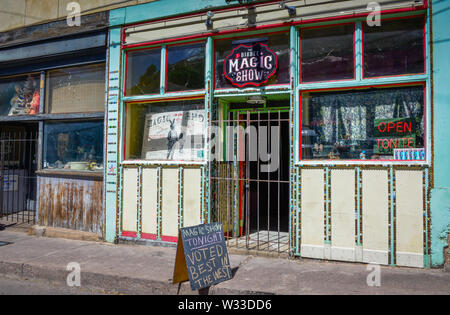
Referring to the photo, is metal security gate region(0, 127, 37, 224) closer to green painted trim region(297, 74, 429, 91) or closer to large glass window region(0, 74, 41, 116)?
large glass window region(0, 74, 41, 116)

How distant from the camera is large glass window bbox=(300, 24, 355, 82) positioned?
571 cm

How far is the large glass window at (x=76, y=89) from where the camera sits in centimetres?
769

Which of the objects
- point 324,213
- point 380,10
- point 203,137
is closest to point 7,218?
point 203,137

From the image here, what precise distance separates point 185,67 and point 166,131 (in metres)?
1.28

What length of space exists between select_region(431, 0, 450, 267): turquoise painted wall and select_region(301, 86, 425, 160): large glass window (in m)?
0.23

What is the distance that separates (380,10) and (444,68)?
4.15 ft

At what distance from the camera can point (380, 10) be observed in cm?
546

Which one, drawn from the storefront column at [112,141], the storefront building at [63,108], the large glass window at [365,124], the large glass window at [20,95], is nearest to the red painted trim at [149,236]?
the storefront column at [112,141]

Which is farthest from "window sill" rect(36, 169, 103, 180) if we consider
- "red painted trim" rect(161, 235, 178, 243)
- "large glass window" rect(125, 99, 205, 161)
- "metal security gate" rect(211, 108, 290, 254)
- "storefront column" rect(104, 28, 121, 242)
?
"metal security gate" rect(211, 108, 290, 254)

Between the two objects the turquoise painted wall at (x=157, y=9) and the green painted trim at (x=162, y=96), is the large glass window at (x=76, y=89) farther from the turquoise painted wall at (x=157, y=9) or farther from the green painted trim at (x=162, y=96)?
the turquoise painted wall at (x=157, y=9)

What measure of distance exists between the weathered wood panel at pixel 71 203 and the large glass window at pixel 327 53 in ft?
15.3

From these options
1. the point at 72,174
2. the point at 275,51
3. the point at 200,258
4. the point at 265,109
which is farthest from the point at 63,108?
the point at 200,258

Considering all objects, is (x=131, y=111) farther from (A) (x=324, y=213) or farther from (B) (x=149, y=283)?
(A) (x=324, y=213)

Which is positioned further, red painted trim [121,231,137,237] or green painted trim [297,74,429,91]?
red painted trim [121,231,137,237]
